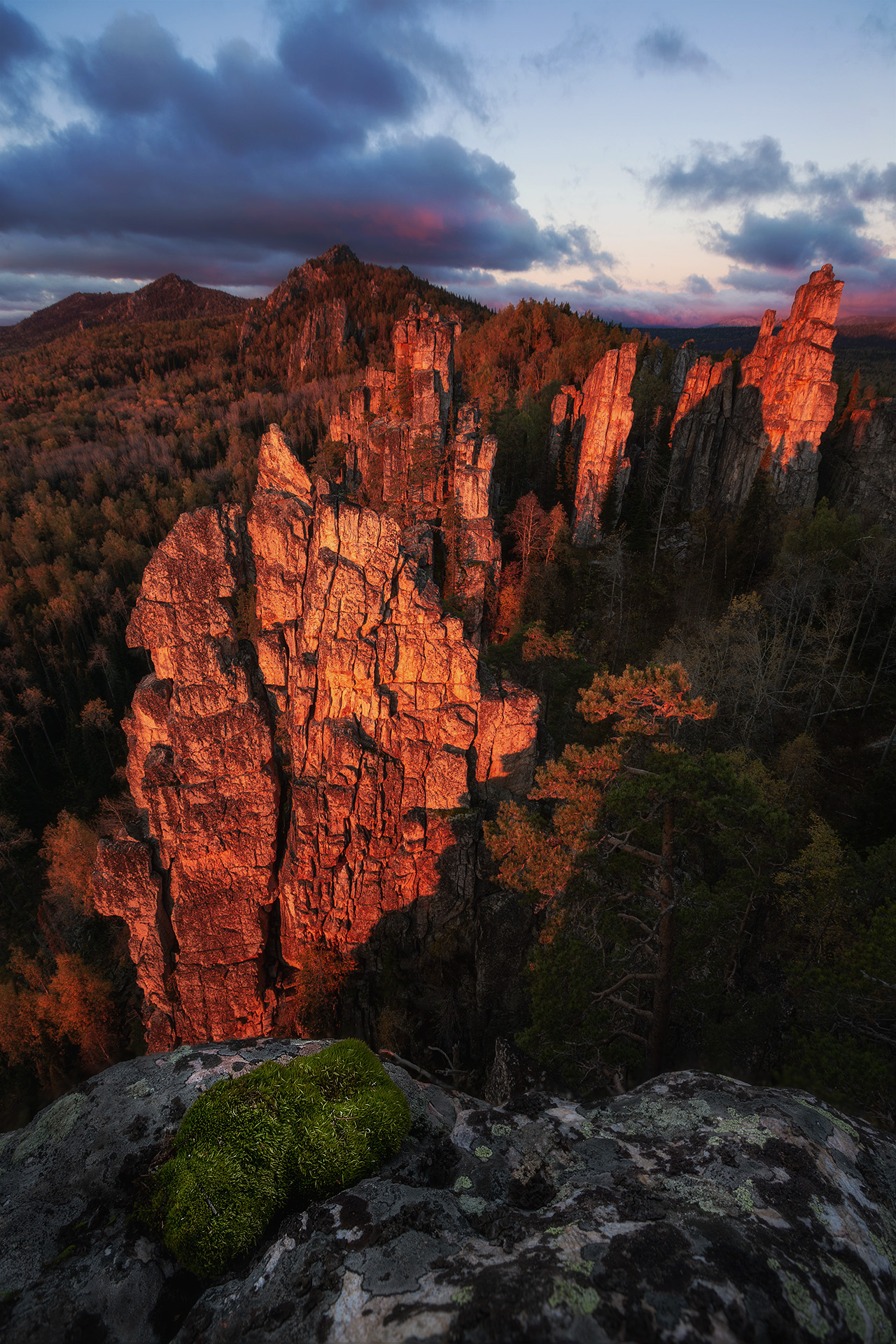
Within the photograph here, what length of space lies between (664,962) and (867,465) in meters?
53.9

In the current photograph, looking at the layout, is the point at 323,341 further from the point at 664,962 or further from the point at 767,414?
the point at 664,962

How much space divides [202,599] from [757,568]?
43.1 meters

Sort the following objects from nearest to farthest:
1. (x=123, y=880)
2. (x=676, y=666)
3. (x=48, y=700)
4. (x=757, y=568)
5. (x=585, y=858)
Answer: (x=585, y=858) < (x=676, y=666) < (x=123, y=880) < (x=757, y=568) < (x=48, y=700)

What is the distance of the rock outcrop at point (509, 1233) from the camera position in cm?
285

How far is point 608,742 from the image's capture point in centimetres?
2044

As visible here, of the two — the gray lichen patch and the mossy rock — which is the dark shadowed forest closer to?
the mossy rock

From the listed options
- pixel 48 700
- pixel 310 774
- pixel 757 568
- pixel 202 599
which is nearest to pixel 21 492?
pixel 48 700

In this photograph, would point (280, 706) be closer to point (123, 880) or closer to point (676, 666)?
point (123, 880)

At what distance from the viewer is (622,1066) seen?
432 inches

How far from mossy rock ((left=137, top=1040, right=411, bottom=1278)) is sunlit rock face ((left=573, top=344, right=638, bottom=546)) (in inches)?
2085

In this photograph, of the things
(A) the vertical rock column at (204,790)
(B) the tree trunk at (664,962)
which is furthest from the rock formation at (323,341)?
(B) the tree trunk at (664,962)

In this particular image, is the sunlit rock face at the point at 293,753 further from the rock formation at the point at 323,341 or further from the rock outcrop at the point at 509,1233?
the rock formation at the point at 323,341

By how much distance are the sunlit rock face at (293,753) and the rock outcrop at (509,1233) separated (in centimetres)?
2129

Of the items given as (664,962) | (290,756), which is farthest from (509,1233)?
(290,756)
